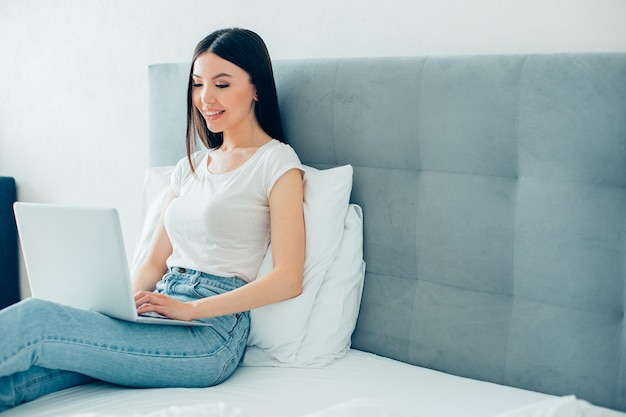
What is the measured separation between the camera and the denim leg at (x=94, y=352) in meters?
1.34

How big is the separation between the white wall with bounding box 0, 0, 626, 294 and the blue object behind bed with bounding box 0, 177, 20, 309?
0.07 m

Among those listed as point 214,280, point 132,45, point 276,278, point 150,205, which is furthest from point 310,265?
point 132,45

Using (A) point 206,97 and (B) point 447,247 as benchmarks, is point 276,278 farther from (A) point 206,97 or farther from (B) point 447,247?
(A) point 206,97

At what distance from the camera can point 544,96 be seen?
56.1 inches

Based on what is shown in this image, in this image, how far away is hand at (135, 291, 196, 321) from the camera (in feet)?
5.00

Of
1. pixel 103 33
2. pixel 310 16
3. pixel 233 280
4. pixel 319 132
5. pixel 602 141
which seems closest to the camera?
pixel 602 141

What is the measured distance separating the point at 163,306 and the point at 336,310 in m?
0.40

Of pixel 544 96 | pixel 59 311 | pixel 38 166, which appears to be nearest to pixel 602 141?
pixel 544 96

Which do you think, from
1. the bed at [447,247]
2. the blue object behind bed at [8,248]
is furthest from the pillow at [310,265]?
the blue object behind bed at [8,248]

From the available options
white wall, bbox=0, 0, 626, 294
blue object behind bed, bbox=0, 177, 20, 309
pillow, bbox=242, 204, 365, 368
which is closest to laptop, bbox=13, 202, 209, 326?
pillow, bbox=242, 204, 365, 368

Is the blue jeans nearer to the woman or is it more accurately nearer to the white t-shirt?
the woman

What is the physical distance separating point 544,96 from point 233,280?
0.79 m

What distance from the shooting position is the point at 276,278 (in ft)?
5.19

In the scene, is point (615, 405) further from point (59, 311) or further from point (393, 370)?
point (59, 311)
